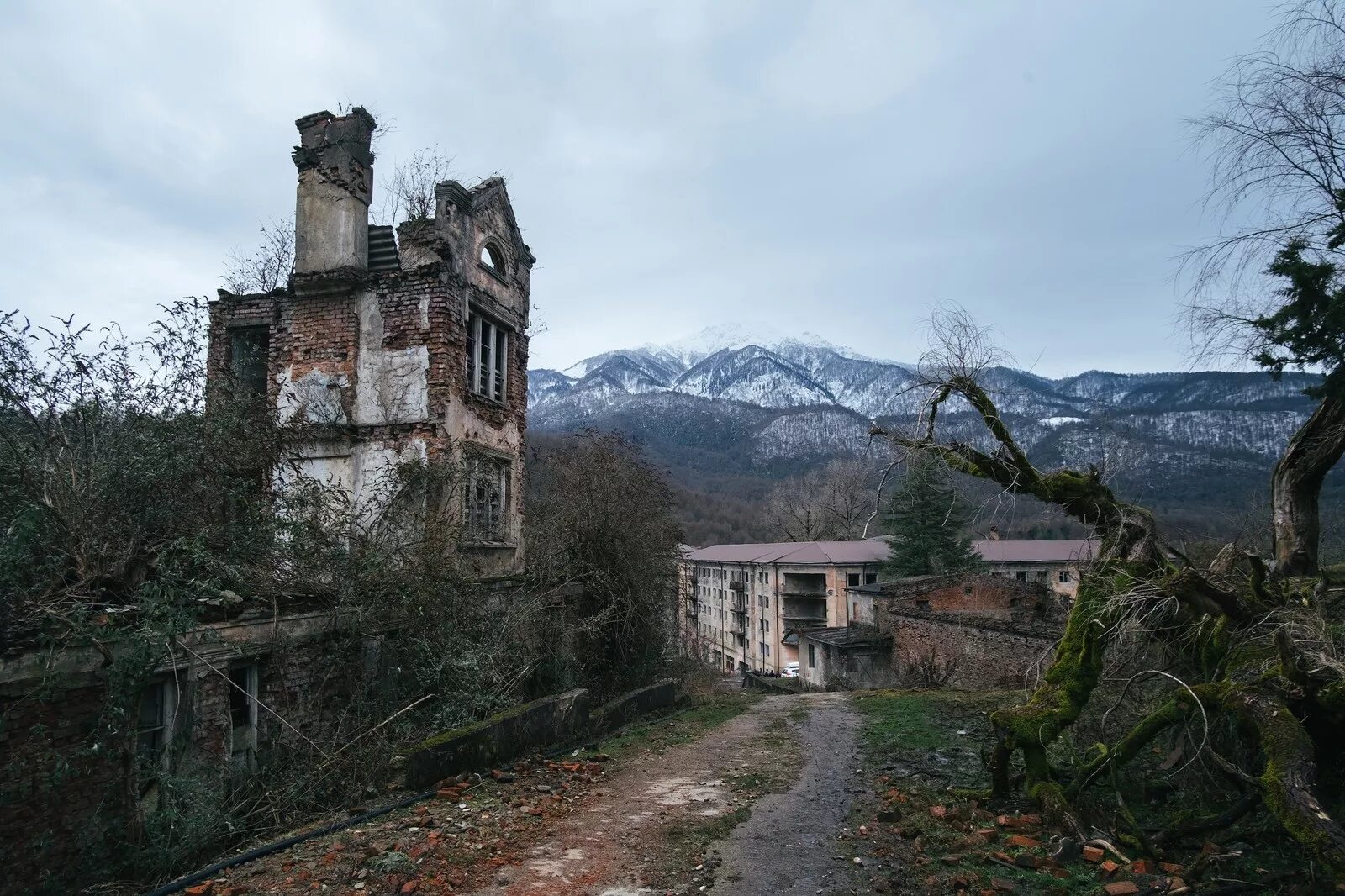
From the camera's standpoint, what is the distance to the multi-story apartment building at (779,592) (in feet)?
139

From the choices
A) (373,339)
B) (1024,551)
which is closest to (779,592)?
(1024,551)

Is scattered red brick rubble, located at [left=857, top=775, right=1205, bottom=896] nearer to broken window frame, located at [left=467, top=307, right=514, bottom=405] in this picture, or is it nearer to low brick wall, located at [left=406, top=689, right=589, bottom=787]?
low brick wall, located at [left=406, top=689, right=589, bottom=787]

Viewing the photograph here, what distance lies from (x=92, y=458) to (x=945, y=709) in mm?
13728

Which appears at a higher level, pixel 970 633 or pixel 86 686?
pixel 86 686

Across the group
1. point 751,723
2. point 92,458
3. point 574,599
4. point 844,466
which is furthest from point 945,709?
point 844,466

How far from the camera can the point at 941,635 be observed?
22.5 m

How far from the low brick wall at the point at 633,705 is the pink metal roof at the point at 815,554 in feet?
79.5

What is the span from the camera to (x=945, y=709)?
14195 millimetres

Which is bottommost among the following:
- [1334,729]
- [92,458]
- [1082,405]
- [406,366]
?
[1334,729]

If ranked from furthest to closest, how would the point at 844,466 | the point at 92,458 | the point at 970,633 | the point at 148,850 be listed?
the point at 844,466, the point at 970,633, the point at 92,458, the point at 148,850

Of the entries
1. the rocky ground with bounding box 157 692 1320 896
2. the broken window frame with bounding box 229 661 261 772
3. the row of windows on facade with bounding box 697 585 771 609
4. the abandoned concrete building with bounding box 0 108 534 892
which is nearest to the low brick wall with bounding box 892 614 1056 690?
the rocky ground with bounding box 157 692 1320 896

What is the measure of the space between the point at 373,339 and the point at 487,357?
207 cm

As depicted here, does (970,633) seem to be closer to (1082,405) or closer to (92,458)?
(92,458)

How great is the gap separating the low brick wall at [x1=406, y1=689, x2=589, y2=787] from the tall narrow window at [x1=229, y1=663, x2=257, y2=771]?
1.94 m
